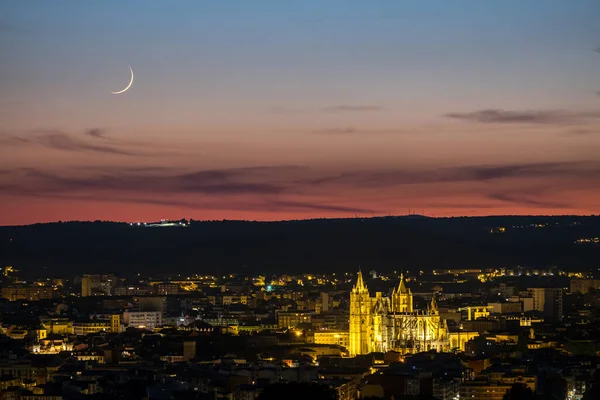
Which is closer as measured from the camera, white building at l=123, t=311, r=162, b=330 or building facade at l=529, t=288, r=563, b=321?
white building at l=123, t=311, r=162, b=330

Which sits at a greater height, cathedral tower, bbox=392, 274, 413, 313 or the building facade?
the building facade

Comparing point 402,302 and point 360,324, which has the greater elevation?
point 402,302

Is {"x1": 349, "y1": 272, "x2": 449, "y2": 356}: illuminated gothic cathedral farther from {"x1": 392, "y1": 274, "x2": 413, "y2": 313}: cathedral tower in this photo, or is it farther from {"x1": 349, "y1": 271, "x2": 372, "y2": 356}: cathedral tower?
{"x1": 392, "y1": 274, "x2": 413, "y2": 313}: cathedral tower

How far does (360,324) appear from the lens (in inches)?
3888

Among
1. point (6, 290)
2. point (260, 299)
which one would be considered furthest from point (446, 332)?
point (6, 290)

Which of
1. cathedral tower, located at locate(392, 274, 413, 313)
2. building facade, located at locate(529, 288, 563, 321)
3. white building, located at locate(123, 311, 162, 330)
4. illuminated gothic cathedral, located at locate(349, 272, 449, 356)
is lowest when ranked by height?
illuminated gothic cathedral, located at locate(349, 272, 449, 356)

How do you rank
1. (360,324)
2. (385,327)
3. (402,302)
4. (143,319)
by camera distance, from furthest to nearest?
(143,319) → (402,302) → (360,324) → (385,327)

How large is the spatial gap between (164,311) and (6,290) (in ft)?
87.8

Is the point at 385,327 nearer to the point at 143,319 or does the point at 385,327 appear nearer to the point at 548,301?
the point at 143,319

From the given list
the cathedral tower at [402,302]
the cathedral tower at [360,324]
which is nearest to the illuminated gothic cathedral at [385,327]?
the cathedral tower at [360,324]

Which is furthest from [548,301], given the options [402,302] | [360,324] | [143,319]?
[360,324]

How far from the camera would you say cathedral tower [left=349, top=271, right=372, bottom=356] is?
98.3 metres

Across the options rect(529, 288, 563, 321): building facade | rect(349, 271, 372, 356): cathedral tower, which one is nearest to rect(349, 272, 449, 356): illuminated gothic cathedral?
rect(349, 271, 372, 356): cathedral tower

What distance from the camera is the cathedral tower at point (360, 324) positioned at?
98.3 metres
